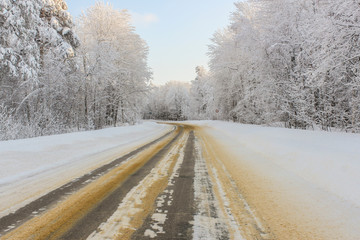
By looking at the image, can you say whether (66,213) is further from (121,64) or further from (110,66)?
(121,64)

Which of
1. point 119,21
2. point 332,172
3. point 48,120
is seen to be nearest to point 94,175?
point 332,172

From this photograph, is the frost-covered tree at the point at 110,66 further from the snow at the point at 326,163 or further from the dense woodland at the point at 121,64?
the snow at the point at 326,163

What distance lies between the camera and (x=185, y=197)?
11.1 feet

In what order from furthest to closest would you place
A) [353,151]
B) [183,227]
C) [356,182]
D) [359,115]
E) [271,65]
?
[271,65]
[359,115]
[353,151]
[356,182]
[183,227]

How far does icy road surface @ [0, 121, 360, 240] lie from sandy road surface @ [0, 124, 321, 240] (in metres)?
0.01

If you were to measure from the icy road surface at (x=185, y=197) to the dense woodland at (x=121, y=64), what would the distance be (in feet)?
13.0

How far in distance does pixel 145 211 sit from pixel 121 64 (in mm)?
20937

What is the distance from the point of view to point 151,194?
350cm

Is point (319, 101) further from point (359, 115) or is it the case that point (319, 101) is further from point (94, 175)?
point (94, 175)

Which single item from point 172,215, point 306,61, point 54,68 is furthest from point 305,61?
point 54,68

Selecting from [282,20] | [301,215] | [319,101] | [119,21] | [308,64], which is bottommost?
[301,215]

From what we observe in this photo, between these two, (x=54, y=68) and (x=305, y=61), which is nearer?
(x=305, y=61)

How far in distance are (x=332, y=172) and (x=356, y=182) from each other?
0.66 m

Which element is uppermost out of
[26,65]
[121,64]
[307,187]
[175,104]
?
[121,64]
